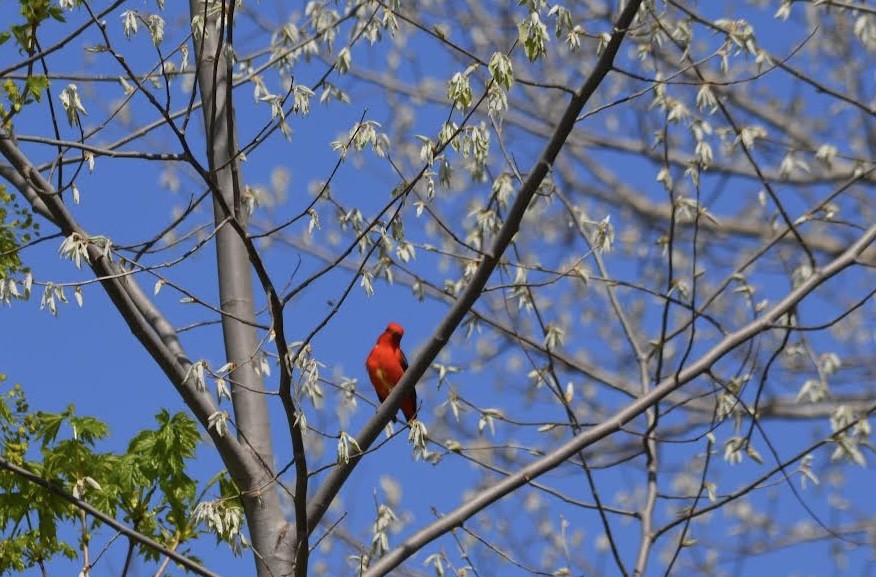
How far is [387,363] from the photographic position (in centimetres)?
827

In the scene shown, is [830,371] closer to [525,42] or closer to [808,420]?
[808,420]

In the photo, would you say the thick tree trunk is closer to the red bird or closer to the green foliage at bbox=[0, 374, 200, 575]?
the green foliage at bbox=[0, 374, 200, 575]

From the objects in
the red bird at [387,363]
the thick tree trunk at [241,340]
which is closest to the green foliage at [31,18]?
the thick tree trunk at [241,340]

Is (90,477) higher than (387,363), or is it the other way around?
(387,363)

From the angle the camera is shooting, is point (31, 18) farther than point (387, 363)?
No

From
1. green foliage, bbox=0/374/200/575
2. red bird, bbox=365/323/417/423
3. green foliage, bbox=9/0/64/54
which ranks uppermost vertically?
red bird, bbox=365/323/417/423

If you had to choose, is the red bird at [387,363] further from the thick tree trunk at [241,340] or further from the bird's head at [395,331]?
the thick tree trunk at [241,340]

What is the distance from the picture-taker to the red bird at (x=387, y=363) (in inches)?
318

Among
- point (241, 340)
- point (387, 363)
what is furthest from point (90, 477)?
point (387, 363)

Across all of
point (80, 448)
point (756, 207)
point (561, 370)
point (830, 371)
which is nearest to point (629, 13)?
point (80, 448)

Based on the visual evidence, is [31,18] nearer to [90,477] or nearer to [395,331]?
[90,477]

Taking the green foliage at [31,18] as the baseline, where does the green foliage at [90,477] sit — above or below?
below

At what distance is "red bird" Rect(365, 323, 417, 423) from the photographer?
808cm

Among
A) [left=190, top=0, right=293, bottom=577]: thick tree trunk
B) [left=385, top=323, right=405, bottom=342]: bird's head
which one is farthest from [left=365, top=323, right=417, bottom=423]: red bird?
[left=190, top=0, right=293, bottom=577]: thick tree trunk
